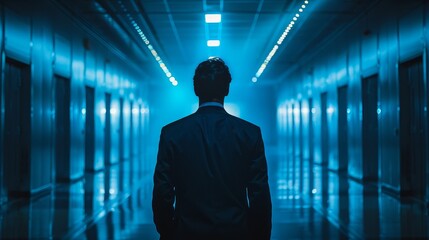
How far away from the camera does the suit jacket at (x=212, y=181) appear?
7.36ft

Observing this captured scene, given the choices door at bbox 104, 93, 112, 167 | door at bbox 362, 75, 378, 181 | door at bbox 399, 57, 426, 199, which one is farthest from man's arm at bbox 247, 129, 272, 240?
door at bbox 104, 93, 112, 167

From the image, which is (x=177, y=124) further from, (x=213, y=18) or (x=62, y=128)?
(x=62, y=128)

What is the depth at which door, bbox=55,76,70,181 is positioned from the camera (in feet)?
41.2

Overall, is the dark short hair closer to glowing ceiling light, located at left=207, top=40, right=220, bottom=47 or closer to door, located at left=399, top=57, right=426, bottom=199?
door, located at left=399, top=57, right=426, bottom=199

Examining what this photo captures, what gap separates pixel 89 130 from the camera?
15.8m

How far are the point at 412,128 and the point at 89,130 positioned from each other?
9.47 metres

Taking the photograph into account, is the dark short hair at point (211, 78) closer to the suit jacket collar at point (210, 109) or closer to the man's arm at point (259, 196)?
the suit jacket collar at point (210, 109)

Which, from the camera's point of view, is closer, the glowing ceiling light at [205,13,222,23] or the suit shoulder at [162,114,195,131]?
the suit shoulder at [162,114,195,131]

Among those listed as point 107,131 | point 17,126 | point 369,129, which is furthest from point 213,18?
point 107,131

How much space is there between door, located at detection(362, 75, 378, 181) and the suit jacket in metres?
10.7

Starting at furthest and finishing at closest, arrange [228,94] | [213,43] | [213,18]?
[213,43], [213,18], [228,94]

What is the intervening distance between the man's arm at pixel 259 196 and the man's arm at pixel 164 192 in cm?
34

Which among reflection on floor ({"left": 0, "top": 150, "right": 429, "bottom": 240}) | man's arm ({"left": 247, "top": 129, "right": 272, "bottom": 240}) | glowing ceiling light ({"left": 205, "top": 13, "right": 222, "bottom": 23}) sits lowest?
reflection on floor ({"left": 0, "top": 150, "right": 429, "bottom": 240})

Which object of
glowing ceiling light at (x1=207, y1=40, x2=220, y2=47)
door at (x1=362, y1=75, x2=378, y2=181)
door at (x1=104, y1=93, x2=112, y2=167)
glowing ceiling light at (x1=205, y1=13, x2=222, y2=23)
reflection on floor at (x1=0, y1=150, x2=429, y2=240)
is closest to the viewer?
reflection on floor at (x1=0, y1=150, x2=429, y2=240)
